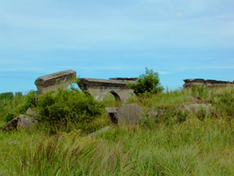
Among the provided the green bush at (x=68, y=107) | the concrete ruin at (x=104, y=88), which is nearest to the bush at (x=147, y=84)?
the concrete ruin at (x=104, y=88)

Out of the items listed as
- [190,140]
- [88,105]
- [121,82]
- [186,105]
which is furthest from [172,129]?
[121,82]

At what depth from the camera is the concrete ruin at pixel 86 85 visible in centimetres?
1001

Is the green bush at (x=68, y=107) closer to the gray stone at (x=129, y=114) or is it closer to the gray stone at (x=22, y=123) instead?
the gray stone at (x=22, y=123)

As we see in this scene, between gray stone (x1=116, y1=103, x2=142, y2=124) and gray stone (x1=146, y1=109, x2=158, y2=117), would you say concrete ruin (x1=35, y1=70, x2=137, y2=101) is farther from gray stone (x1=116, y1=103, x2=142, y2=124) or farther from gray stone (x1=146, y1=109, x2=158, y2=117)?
gray stone (x1=146, y1=109, x2=158, y2=117)

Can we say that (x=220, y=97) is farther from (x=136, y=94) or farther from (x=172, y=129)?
(x=136, y=94)

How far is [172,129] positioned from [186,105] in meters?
2.00

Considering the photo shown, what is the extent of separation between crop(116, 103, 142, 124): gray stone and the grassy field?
0.83ft

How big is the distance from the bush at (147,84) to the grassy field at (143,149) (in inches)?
157

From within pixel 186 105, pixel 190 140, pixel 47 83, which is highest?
pixel 47 83

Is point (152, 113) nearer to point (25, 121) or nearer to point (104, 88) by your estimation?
point (25, 121)

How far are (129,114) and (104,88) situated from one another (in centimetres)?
444

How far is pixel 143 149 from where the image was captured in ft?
15.4

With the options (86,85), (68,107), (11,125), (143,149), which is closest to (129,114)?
(68,107)

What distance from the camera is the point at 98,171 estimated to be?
324 centimetres
